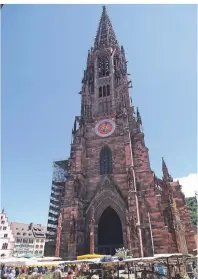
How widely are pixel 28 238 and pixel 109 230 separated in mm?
46038

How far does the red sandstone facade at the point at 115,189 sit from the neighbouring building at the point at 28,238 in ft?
138

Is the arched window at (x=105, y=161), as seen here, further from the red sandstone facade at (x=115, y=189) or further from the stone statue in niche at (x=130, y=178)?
the stone statue in niche at (x=130, y=178)

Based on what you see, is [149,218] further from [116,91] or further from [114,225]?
[116,91]

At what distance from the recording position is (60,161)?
42.5m

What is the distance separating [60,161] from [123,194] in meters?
20.0

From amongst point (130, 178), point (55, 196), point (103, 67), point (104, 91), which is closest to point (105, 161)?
point (130, 178)

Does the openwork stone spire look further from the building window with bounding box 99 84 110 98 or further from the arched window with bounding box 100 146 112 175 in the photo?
the arched window with bounding box 100 146 112 175

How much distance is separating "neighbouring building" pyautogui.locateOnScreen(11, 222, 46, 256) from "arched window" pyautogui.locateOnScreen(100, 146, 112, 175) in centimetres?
4311

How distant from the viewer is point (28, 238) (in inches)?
2511

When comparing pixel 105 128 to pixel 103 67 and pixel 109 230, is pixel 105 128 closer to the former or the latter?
pixel 109 230

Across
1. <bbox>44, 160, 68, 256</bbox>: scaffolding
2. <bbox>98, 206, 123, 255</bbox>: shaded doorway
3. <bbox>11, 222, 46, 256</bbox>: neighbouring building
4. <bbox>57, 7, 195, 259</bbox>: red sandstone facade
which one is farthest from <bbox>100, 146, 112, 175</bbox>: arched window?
<bbox>11, 222, 46, 256</bbox>: neighbouring building

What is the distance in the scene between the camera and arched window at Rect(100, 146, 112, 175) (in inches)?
1123

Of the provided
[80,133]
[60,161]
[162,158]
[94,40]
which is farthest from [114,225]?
[94,40]

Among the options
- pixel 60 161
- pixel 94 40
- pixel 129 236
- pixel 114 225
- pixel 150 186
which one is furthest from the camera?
pixel 94 40
